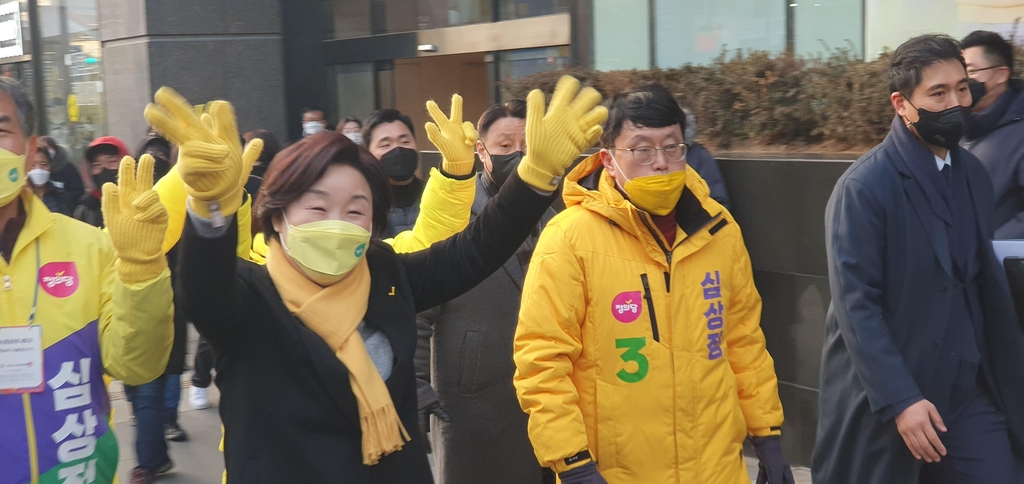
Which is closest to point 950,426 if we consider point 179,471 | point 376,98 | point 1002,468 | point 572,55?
point 1002,468

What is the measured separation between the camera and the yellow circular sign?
17594 mm

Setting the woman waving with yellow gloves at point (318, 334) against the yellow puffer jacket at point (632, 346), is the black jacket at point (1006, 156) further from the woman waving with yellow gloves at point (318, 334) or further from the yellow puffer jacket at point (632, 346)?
the woman waving with yellow gloves at point (318, 334)

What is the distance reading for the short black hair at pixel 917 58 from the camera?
135 inches

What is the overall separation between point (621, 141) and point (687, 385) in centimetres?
75

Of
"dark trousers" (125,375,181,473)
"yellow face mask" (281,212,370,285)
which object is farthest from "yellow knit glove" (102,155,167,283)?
"dark trousers" (125,375,181,473)

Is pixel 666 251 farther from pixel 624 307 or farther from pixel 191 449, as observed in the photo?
pixel 191 449

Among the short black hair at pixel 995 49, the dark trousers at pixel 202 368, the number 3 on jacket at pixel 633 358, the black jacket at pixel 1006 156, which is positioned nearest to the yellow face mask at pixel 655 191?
the number 3 on jacket at pixel 633 358

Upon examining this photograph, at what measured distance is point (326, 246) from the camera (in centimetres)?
232

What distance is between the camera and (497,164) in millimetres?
4211

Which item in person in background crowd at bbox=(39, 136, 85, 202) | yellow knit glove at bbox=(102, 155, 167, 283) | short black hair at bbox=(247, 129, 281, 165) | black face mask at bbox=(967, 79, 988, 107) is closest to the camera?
yellow knit glove at bbox=(102, 155, 167, 283)

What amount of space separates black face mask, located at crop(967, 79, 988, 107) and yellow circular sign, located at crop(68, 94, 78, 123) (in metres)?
16.1

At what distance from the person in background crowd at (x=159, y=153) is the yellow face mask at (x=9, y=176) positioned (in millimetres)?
3313

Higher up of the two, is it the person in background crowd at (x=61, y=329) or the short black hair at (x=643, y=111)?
the short black hair at (x=643, y=111)

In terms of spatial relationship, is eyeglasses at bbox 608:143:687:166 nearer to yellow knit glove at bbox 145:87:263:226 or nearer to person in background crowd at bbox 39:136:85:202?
yellow knit glove at bbox 145:87:263:226
